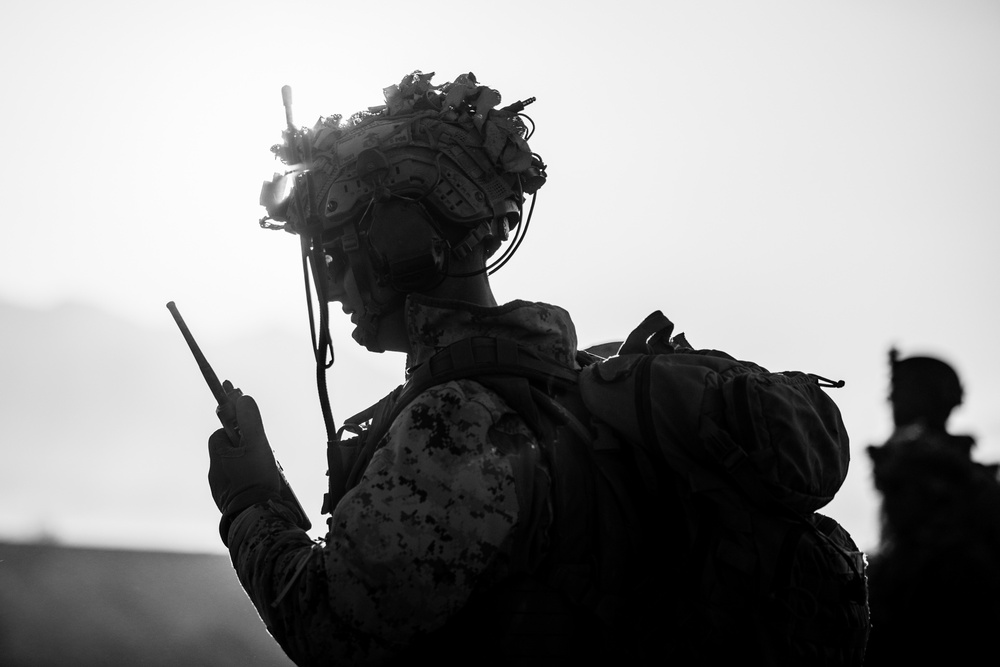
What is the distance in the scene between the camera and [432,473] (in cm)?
282

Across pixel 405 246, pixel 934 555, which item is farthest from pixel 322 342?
pixel 934 555

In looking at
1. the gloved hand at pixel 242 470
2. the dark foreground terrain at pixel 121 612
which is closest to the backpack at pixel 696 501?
the gloved hand at pixel 242 470

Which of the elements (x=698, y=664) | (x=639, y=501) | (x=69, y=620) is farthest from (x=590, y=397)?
(x=69, y=620)

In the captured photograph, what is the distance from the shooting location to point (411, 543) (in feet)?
9.02

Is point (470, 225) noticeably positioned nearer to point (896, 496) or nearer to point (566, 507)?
point (566, 507)

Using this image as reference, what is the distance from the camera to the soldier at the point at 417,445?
276cm

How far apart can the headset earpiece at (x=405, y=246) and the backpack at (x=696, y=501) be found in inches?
16.8

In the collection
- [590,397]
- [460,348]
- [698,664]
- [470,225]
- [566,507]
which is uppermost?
[470,225]

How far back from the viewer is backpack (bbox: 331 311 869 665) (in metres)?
2.92

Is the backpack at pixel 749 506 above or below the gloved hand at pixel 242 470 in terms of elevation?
below

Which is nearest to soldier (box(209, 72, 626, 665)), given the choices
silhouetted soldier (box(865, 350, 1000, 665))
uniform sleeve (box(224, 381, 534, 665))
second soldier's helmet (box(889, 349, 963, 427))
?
uniform sleeve (box(224, 381, 534, 665))

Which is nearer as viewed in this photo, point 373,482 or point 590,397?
point 373,482

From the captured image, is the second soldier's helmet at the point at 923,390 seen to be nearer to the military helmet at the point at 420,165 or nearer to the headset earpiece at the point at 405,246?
the military helmet at the point at 420,165

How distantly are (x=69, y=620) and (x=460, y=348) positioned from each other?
5578mm
